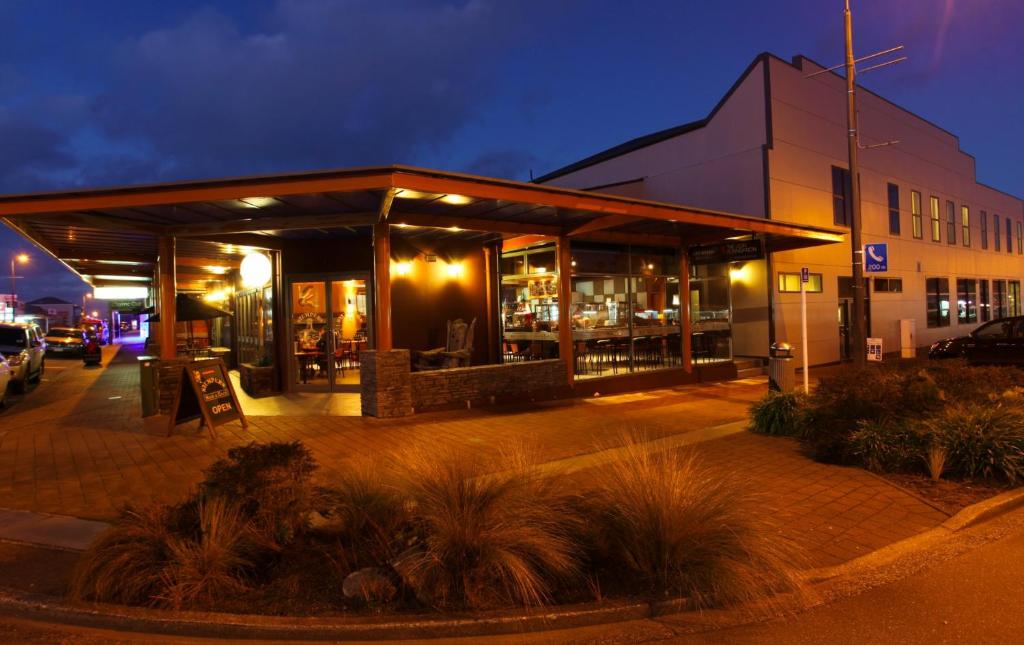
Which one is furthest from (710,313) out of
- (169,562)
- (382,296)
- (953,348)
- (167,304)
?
(169,562)

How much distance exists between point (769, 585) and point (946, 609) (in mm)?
1143

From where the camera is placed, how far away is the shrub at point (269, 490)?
4.48 metres

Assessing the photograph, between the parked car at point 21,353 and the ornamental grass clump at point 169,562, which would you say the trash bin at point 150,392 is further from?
the ornamental grass clump at point 169,562

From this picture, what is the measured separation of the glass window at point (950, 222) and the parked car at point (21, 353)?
3243cm

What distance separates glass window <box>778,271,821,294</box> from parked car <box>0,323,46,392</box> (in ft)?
Answer: 63.9

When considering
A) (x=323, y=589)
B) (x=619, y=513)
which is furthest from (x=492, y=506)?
(x=323, y=589)

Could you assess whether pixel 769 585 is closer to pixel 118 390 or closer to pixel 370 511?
pixel 370 511

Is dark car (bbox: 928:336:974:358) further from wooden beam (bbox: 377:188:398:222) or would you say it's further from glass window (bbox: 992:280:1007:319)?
glass window (bbox: 992:280:1007:319)

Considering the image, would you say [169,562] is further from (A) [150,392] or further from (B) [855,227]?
(B) [855,227]

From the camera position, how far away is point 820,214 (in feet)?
59.9

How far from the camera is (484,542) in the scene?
4.02m

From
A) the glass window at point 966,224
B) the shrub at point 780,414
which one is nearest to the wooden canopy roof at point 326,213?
the shrub at point 780,414

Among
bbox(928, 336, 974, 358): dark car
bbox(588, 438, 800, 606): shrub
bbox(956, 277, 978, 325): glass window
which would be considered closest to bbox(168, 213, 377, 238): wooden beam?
bbox(588, 438, 800, 606): shrub

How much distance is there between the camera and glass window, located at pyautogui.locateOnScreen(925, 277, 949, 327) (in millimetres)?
24297
